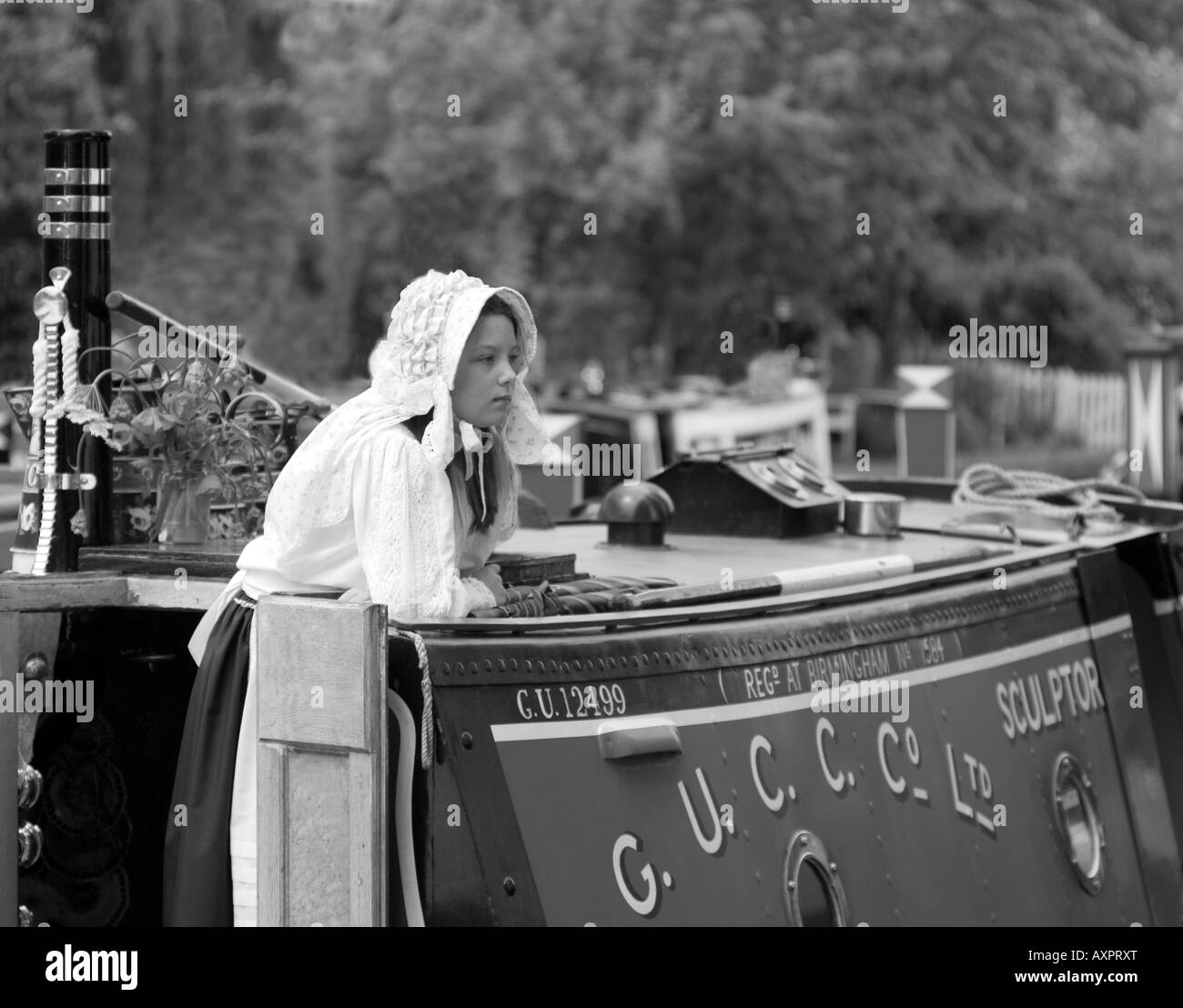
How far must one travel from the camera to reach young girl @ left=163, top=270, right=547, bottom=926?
3922 mm

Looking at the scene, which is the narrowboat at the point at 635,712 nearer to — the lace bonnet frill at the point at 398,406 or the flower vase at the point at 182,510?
the flower vase at the point at 182,510

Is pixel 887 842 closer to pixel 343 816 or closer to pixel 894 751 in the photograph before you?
pixel 894 751

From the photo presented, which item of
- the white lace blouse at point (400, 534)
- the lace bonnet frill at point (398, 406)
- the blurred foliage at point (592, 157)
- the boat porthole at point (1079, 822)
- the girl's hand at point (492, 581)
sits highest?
the blurred foliage at point (592, 157)

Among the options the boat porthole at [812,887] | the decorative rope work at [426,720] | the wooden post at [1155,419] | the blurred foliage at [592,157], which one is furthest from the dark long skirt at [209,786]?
the blurred foliage at [592,157]

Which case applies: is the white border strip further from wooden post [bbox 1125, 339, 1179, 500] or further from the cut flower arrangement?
wooden post [bbox 1125, 339, 1179, 500]

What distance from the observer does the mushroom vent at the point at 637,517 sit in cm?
607

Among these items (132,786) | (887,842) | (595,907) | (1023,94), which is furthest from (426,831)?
(1023,94)

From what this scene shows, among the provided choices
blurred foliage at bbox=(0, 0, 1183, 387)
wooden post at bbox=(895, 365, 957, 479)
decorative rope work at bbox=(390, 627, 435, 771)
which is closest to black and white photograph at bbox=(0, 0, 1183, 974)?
decorative rope work at bbox=(390, 627, 435, 771)

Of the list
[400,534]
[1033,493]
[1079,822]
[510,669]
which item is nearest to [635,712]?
[510,669]

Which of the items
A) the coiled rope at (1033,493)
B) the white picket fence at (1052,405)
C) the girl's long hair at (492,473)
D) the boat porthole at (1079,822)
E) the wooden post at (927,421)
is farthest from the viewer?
the white picket fence at (1052,405)

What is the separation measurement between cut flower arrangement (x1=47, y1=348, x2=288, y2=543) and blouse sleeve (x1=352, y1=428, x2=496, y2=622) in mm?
1130

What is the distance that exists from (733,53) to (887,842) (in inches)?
709
